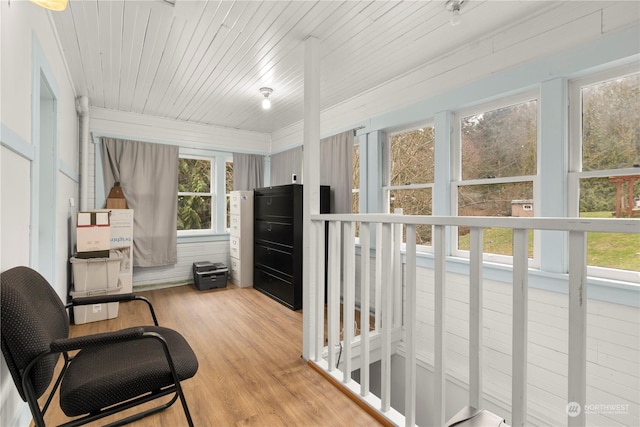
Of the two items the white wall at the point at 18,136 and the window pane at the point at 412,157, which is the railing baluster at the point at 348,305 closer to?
the window pane at the point at 412,157

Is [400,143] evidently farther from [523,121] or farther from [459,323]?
[459,323]

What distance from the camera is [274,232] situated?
4.02 meters

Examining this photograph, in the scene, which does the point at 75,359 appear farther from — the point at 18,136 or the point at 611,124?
the point at 611,124

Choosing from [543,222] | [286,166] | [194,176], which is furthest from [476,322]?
[194,176]

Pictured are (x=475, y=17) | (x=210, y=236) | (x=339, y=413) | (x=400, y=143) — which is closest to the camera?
(x=339, y=413)

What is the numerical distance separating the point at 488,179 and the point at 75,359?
297 centimetres

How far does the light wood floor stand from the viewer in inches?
67.3

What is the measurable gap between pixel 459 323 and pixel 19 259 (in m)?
3.02

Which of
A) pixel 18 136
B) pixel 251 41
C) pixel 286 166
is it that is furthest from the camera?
pixel 286 166

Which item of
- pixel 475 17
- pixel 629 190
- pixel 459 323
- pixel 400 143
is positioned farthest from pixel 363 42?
pixel 459 323

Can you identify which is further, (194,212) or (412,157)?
(194,212)

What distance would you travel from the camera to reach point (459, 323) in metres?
2.63

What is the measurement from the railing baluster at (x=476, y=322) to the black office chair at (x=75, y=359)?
121cm

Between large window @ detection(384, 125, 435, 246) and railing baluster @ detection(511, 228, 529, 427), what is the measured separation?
1.95 metres
